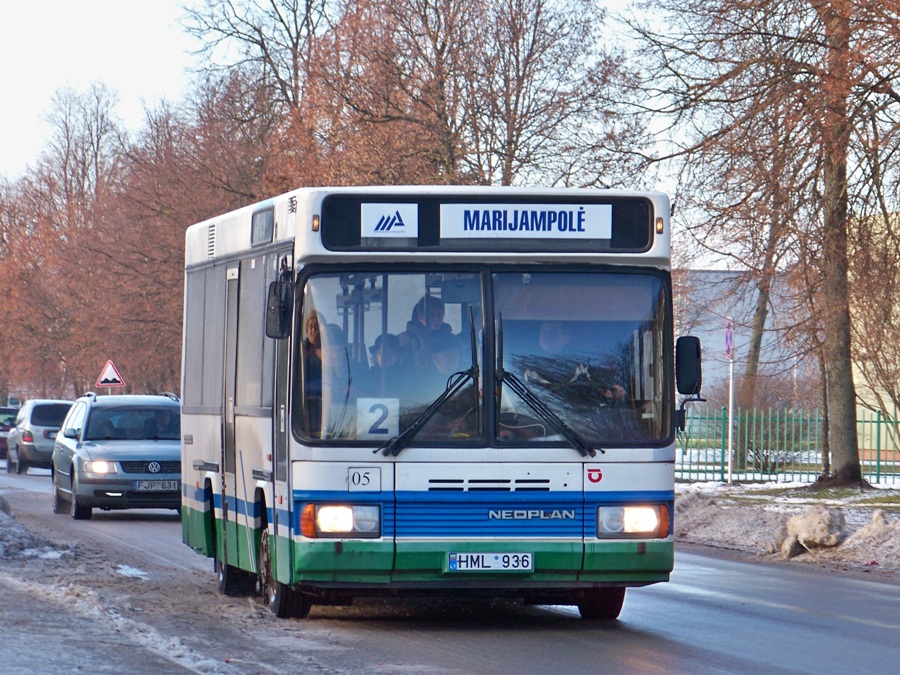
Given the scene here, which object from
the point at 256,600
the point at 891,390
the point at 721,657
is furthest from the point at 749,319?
the point at 721,657

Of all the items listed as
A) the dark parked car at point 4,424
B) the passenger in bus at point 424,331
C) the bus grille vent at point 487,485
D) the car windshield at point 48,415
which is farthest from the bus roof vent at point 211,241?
the dark parked car at point 4,424

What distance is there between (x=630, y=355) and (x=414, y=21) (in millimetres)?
22255

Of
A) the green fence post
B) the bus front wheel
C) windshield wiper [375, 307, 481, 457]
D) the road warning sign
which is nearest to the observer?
windshield wiper [375, 307, 481, 457]

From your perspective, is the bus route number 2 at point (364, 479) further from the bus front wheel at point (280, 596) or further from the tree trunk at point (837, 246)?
the tree trunk at point (837, 246)

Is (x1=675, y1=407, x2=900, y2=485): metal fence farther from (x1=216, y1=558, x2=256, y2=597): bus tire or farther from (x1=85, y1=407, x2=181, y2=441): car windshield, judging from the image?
(x1=216, y1=558, x2=256, y2=597): bus tire

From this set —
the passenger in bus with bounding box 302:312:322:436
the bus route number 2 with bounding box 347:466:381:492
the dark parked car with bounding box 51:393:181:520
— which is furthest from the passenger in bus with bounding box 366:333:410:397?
the dark parked car with bounding box 51:393:181:520

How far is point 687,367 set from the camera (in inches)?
407

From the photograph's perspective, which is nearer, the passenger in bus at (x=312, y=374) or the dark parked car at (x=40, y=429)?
the passenger in bus at (x=312, y=374)

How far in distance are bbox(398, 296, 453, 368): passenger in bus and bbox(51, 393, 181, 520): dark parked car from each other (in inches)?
483

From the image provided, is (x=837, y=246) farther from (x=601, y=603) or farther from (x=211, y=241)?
(x=601, y=603)

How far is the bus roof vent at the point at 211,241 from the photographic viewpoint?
12674mm

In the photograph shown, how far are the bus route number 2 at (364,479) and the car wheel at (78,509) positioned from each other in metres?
12.9

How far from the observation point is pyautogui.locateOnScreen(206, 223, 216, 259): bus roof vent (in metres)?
12.7

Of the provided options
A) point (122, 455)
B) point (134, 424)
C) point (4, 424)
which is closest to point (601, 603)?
point (122, 455)
